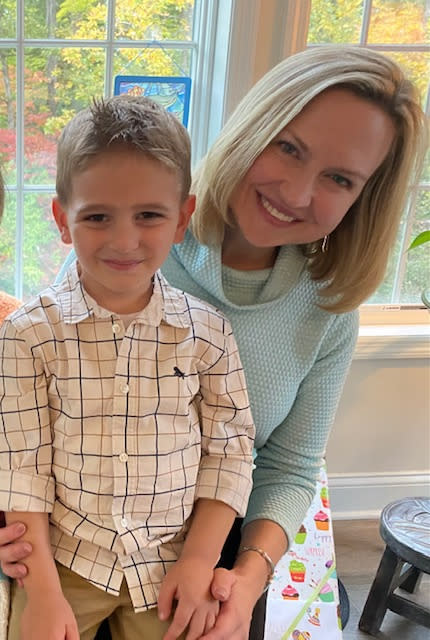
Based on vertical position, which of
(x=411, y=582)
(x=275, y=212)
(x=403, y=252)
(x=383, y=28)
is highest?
(x=383, y=28)

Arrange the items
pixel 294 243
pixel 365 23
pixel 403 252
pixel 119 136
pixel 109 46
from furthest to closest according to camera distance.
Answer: pixel 403 252 → pixel 365 23 → pixel 109 46 → pixel 294 243 → pixel 119 136

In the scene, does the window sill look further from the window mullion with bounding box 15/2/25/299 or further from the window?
the window mullion with bounding box 15/2/25/299

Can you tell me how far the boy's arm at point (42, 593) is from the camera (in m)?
1.01

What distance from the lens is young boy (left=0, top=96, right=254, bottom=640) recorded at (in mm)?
1012

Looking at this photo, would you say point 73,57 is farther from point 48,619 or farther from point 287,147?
point 48,619

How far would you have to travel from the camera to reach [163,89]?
196 cm

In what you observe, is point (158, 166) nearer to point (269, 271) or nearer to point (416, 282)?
point (269, 271)

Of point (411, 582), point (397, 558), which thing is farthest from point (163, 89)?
point (411, 582)

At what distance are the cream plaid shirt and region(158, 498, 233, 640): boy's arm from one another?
0.03m

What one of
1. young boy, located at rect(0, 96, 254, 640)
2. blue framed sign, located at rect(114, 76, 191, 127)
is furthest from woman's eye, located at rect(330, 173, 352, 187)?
blue framed sign, located at rect(114, 76, 191, 127)

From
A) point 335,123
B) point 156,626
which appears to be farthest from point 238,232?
point 156,626

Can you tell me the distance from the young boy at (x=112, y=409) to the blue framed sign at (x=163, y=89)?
91 centimetres

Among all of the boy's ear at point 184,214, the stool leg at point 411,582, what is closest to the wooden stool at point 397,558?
the stool leg at point 411,582

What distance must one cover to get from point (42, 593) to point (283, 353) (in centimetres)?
57
